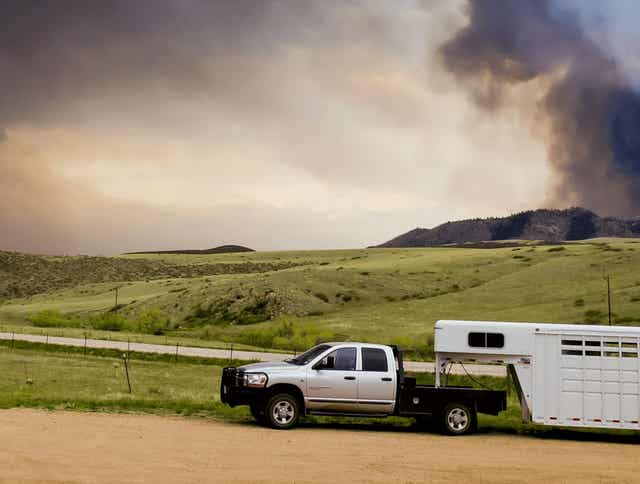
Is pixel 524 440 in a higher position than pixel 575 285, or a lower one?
lower

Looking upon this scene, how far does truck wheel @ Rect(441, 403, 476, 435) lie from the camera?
21.7 metres

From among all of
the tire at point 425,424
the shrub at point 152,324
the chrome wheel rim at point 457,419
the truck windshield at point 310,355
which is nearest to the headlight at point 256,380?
the truck windshield at point 310,355

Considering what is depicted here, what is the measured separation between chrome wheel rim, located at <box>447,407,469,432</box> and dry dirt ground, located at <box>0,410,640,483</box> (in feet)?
1.83

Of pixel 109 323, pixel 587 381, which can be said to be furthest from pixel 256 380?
pixel 109 323

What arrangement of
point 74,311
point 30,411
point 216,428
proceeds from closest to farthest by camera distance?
point 216,428
point 30,411
point 74,311

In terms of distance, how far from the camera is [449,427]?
21.7m

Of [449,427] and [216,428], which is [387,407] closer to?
[449,427]

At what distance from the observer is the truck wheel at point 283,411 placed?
68.9 ft

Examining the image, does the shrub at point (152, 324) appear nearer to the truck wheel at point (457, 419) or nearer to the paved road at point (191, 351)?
the paved road at point (191, 351)

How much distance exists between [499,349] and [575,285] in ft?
223

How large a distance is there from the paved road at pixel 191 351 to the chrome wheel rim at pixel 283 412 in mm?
23576

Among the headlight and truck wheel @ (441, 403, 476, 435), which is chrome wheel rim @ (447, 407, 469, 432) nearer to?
truck wheel @ (441, 403, 476, 435)

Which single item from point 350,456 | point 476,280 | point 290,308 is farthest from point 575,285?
point 350,456

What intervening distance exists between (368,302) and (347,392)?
231ft
